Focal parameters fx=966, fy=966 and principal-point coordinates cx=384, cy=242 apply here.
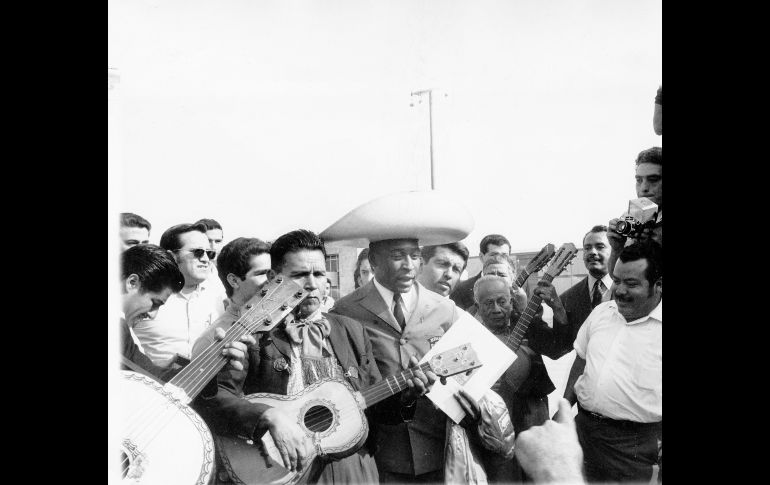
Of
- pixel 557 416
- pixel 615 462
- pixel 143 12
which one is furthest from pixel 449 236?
pixel 143 12

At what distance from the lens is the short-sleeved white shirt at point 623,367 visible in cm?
418

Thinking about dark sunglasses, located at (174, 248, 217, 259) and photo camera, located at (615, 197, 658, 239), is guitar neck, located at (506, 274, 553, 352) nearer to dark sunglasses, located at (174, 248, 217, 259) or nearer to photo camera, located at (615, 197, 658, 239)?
photo camera, located at (615, 197, 658, 239)

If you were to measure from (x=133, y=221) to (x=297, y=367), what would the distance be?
95cm

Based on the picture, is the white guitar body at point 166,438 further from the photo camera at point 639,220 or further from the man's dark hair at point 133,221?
the photo camera at point 639,220

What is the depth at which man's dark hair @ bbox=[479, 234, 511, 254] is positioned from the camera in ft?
13.9

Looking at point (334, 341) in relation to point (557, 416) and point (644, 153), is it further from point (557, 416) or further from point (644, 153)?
point (644, 153)

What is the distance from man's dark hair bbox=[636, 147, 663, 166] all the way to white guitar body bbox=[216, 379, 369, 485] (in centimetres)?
163

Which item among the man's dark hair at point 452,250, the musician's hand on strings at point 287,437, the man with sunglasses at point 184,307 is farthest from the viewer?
the man's dark hair at point 452,250

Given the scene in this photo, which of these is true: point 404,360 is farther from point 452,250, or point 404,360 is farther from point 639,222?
point 639,222

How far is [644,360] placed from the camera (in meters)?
4.20

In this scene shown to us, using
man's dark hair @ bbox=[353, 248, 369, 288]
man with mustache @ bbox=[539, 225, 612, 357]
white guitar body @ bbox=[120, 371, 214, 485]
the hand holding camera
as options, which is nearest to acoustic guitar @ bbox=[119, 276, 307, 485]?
white guitar body @ bbox=[120, 371, 214, 485]

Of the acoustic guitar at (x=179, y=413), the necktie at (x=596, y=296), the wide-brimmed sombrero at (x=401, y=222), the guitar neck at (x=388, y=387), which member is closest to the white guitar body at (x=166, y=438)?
the acoustic guitar at (x=179, y=413)

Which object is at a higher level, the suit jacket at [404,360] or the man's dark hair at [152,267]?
the man's dark hair at [152,267]

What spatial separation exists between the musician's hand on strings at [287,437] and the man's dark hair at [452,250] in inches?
35.8
